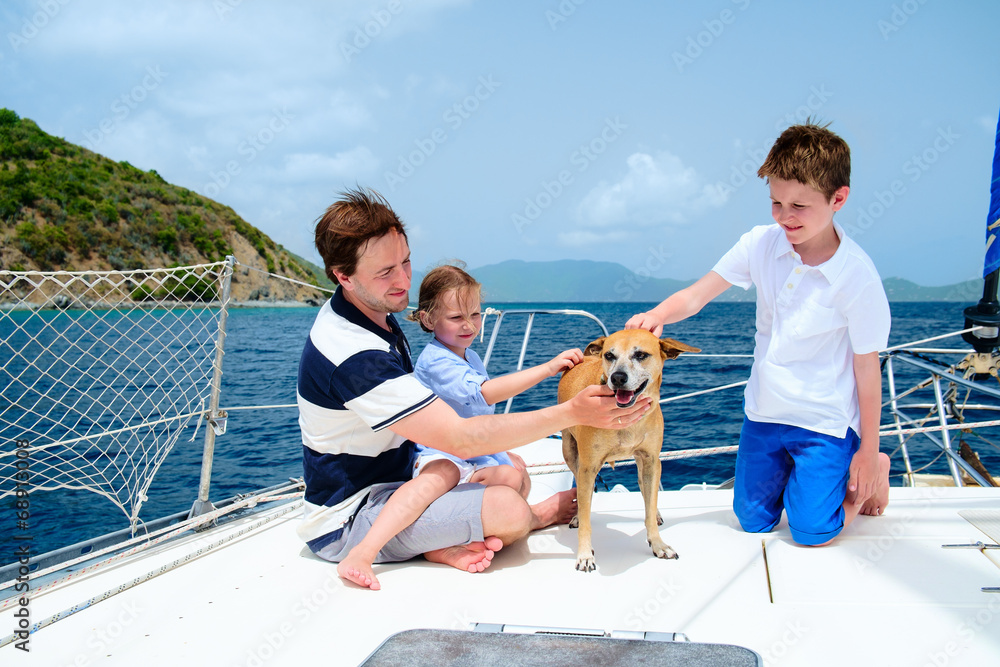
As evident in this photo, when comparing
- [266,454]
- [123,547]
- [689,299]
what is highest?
[689,299]

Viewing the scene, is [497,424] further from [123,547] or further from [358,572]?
[123,547]

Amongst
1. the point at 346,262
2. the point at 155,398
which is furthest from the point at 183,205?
the point at 346,262

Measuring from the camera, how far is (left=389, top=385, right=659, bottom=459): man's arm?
6.46ft

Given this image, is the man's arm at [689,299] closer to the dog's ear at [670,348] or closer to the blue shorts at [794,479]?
the dog's ear at [670,348]

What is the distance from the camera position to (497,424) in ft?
6.56

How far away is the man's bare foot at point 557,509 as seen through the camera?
106 inches

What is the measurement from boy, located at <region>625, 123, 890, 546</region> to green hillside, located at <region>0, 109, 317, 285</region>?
152 feet

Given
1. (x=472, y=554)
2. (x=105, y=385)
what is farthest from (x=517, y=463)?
(x=105, y=385)

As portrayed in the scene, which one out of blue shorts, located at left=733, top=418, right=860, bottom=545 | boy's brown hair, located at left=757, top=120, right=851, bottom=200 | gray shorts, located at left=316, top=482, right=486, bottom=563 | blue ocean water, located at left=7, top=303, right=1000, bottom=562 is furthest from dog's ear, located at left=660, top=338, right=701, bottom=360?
blue ocean water, located at left=7, top=303, right=1000, bottom=562

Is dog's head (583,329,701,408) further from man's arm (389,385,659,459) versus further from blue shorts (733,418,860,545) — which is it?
blue shorts (733,418,860,545)

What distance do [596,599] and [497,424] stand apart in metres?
0.69

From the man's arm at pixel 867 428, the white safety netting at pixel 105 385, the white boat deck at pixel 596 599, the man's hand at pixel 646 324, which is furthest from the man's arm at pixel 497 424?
the white safety netting at pixel 105 385

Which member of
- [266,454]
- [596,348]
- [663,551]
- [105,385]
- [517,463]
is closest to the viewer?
[663,551]

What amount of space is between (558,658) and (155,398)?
13.4 metres
